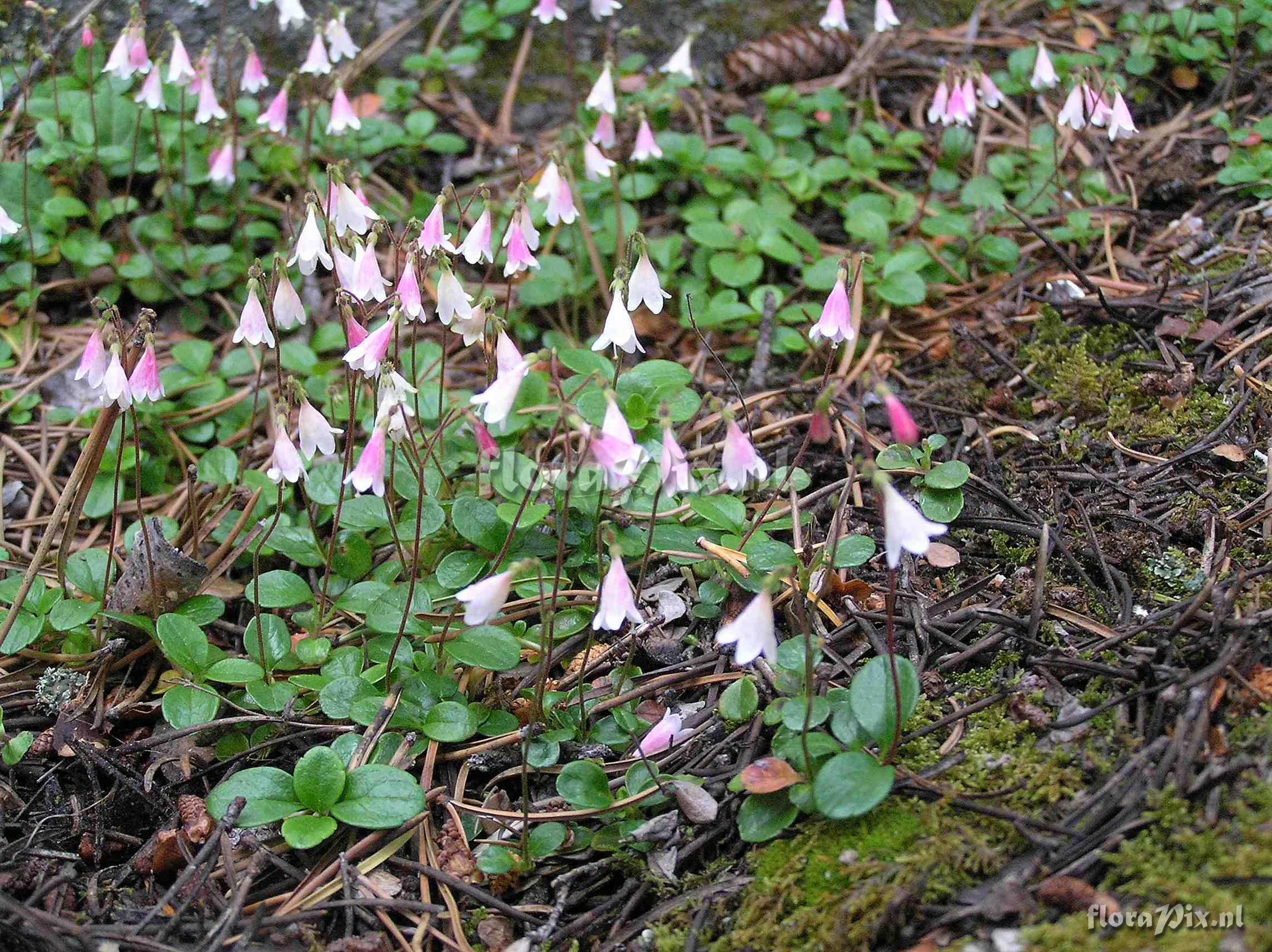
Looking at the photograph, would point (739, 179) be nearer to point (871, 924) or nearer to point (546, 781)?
point (546, 781)

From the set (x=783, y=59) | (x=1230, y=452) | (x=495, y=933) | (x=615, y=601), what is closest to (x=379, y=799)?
(x=495, y=933)

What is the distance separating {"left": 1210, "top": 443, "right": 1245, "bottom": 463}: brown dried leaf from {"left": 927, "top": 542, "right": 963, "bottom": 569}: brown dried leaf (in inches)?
27.4

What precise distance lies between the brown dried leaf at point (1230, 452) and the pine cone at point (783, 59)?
8.67 ft

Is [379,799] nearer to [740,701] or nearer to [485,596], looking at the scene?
[485,596]

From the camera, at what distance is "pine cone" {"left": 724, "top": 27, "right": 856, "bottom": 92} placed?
14.5 ft

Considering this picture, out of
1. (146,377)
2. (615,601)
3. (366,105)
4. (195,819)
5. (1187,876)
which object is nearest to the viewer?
(1187,876)

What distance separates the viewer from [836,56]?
4484mm

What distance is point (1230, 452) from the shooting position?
2.51 metres

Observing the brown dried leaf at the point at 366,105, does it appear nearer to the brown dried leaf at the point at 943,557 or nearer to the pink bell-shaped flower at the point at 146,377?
the pink bell-shaped flower at the point at 146,377

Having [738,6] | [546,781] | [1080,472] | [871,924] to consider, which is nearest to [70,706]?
[546,781]

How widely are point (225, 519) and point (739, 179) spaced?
229cm

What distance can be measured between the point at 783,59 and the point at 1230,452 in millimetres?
2726

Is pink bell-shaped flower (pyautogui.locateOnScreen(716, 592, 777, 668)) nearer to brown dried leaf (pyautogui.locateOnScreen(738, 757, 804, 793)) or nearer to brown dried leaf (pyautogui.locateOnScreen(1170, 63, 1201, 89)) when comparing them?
brown dried leaf (pyautogui.locateOnScreen(738, 757, 804, 793))

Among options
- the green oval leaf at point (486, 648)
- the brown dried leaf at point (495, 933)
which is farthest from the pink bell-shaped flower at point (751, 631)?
the brown dried leaf at point (495, 933)
